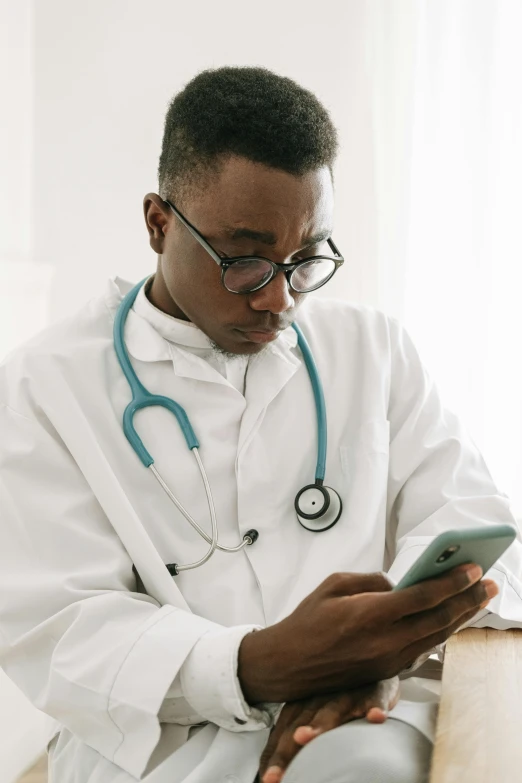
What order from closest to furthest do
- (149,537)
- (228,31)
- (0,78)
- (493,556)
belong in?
(493,556) < (149,537) < (0,78) < (228,31)

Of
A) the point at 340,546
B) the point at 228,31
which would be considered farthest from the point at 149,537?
the point at 228,31

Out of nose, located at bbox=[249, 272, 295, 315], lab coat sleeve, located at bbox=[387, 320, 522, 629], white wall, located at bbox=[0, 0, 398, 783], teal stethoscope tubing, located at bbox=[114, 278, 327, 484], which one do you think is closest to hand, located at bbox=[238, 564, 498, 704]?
lab coat sleeve, located at bbox=[387, 320, 522, 629]

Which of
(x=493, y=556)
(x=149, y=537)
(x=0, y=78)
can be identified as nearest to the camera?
(x=493, y=556)

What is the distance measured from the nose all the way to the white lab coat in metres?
0.16

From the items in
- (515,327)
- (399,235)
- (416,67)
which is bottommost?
(515,327)

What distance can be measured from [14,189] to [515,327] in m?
1.43

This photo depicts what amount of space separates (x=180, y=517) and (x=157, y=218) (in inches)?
19.6

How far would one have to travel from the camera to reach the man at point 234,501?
109 centimetres

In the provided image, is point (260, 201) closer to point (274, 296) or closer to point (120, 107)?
point (274, 296)

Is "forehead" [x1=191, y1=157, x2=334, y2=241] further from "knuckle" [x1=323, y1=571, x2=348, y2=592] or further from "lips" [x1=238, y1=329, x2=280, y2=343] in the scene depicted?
"knuckle" [x1=323, y1=571, x2=348, y2=592]

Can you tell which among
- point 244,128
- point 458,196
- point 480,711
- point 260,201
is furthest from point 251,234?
point 458,196

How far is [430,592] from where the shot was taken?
1010 mm

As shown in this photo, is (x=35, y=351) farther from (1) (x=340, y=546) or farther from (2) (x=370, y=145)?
(2) (x=370, y=145)

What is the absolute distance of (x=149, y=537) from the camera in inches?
53.6
